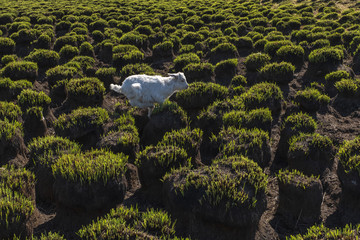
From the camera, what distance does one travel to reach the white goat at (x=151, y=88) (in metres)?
7.30

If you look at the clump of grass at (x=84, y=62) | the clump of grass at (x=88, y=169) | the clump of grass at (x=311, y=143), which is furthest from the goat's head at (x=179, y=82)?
the clump of grass at (x=84, y=62)

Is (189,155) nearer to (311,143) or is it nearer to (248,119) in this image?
(248,119)

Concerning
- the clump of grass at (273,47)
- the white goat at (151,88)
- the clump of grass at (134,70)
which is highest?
the white goat at (151,88)

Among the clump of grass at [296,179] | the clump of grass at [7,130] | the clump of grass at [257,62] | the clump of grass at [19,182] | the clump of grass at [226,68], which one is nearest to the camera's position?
the clump of grass at [19,182]

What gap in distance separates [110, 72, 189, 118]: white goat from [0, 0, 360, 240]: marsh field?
36 cm

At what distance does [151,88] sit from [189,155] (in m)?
1.94

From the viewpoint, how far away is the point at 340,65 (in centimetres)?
1141

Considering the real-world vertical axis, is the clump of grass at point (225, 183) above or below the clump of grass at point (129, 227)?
above

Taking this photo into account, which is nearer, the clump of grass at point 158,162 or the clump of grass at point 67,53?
the clump of grass at point 158,162

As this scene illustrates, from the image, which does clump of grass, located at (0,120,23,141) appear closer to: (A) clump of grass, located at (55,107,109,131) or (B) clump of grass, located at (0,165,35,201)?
(A) clump of grass, located at (55,107,109,131)

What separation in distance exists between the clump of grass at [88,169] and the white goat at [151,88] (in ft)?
7.35

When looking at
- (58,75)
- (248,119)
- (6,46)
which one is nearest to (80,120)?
(248,119)

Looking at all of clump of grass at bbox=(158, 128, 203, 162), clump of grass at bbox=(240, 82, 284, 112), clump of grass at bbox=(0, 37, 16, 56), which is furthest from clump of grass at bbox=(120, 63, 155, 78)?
clump of grass at bbox=(0, 37, 16, 56)

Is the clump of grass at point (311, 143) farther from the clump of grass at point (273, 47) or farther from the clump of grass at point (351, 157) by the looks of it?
the clump of grass at point (273, 47)
